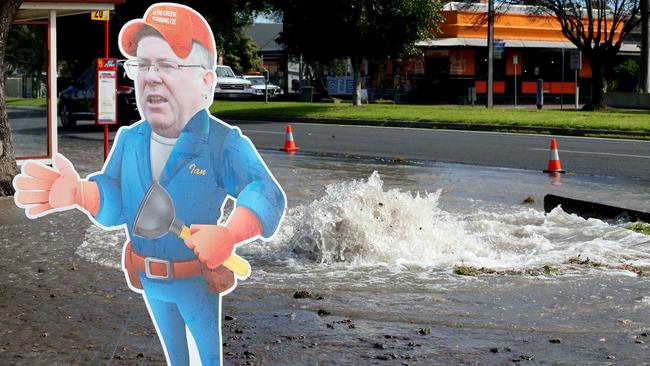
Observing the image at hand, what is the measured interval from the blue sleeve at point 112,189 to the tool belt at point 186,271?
0.19 meters

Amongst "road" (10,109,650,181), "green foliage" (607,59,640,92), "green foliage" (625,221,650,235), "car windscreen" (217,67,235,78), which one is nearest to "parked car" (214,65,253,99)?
"car windscreen" (217,67,235,78)

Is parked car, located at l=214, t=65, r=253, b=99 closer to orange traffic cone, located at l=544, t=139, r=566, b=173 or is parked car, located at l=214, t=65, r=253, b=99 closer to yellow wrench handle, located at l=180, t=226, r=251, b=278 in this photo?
orange traffic cone, located at l=544, t=139, r=566, b=173

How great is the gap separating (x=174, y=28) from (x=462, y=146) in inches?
737

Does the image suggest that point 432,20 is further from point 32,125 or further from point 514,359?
point 514,359

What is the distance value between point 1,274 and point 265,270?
2.05m

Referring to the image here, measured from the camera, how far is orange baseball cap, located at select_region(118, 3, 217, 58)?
3.66 m

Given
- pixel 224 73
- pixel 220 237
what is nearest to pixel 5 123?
pixel 220 237

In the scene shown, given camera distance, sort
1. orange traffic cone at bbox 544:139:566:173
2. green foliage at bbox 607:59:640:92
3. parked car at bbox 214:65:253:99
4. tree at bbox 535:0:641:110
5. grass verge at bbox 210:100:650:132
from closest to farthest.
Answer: orange traffic cone at bbox 544:139:566:173
grass verge at bbox 210:100:650:132
tree at bbox 535:0:641:110
parked car at bbox 214:65:253:99
green foliage at bbox 607:59:640:92

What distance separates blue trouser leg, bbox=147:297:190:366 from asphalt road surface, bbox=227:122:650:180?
553 inches

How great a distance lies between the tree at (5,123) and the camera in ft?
37.7

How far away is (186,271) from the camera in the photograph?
146 inches

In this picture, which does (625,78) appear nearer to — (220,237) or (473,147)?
(473,147)

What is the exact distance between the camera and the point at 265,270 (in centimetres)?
851

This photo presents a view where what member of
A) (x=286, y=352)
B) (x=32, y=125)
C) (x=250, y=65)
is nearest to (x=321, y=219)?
(x=286, y=352)
